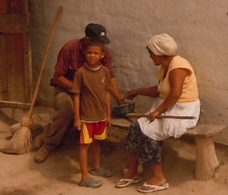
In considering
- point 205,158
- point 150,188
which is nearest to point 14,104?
point 150,188

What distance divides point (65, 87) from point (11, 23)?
1356 millimetres

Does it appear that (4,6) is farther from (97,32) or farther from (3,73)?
(97,32)

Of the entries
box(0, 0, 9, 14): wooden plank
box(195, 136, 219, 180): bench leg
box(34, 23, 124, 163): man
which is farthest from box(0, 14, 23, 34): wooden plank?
box(195, 136, 219, 180): bench leg

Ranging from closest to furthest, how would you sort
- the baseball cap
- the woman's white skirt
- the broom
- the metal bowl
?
1. the woman's white skirt
2. the baseball cap
3. the metal bowl
4. the broom

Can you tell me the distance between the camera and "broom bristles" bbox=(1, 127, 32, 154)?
5422 mm

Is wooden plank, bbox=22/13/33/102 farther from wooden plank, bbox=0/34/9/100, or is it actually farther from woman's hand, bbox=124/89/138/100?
woman's hand, bbox=124/89/138/100

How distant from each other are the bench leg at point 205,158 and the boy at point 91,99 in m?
0.87

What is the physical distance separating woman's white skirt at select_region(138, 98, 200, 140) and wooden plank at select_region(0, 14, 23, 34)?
2193 mm

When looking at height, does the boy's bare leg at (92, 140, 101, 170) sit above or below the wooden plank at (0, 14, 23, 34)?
below

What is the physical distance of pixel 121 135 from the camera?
557cm

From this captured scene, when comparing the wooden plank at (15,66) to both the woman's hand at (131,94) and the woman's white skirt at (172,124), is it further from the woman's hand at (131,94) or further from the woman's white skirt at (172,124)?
the woman's white skirt at (172,124)

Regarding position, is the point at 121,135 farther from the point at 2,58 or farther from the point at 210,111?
the point at 2,58

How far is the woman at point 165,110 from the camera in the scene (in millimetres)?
4492

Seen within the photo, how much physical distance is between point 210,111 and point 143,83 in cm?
80
